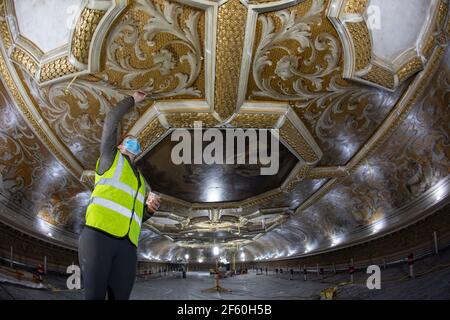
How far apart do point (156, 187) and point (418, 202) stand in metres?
5.70

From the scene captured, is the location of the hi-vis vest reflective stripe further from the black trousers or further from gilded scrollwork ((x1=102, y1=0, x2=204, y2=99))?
gilded scrollwork ((x1=102, y1=0, x2=204, y2=99))

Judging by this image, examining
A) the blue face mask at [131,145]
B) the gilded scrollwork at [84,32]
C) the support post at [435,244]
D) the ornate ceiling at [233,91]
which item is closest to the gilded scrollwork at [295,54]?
the ornate ceiling at [233,91]

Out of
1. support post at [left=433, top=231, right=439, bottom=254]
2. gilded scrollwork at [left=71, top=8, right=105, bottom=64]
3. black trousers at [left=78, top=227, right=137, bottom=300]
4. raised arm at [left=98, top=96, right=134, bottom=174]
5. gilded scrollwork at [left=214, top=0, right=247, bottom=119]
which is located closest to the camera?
black trousers at [left=78, top=227, right=137, bottom=300]

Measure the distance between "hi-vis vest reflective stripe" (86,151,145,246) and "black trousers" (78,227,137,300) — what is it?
6cm

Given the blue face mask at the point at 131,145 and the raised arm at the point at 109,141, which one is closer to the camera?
the raised arm at the point at 109,141

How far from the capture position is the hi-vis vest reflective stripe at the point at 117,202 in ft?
7.11

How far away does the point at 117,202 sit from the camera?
7.34ft

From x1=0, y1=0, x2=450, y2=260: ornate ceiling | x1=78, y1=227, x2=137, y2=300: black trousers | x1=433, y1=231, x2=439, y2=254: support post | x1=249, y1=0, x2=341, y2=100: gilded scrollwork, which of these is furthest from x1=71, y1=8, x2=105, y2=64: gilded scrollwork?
x1=433, y1=231, x2=439, y2=254: support post

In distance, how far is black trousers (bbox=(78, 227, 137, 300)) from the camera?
2094mm

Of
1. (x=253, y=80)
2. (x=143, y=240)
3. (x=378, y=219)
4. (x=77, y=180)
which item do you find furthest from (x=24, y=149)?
(x=143, y=240)

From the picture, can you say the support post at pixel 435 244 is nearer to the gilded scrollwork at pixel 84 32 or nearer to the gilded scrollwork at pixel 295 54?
the gilded scrollwork at pixel 295 54

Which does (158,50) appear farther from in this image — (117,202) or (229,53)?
(117,202)

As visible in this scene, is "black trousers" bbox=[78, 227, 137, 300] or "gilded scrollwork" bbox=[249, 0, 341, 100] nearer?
"black trousers" bbox=[78, 227, 137, 300]

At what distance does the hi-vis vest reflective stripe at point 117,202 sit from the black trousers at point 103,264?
0.06 metres
